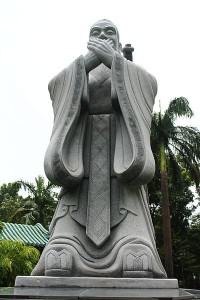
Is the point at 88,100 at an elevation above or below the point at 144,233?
above

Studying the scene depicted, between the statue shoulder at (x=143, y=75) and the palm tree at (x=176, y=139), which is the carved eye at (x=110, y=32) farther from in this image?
the palm tree at (x=176, y=139)

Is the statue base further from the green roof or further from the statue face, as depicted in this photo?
the green roof

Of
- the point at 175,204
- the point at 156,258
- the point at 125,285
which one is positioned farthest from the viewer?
the point at 175,204

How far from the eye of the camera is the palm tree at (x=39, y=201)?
24.8m

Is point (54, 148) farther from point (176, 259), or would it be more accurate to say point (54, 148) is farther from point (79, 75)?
point (176, 259)

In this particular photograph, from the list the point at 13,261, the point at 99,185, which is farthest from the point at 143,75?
the point at 13,261

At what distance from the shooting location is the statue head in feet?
17.7

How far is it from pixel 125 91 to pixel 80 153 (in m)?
0.87

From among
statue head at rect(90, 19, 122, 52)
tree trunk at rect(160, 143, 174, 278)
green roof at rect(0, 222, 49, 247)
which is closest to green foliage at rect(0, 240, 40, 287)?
green roof at rect(0, 222, 49, 247)

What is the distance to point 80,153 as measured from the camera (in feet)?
15.6

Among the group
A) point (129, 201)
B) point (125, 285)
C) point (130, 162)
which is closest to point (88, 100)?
point (130, 162)

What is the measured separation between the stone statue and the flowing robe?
1cm

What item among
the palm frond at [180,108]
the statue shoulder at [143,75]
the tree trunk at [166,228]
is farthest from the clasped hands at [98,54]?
the palm frond at [180,108]

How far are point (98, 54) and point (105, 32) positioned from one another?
65 centimetres
